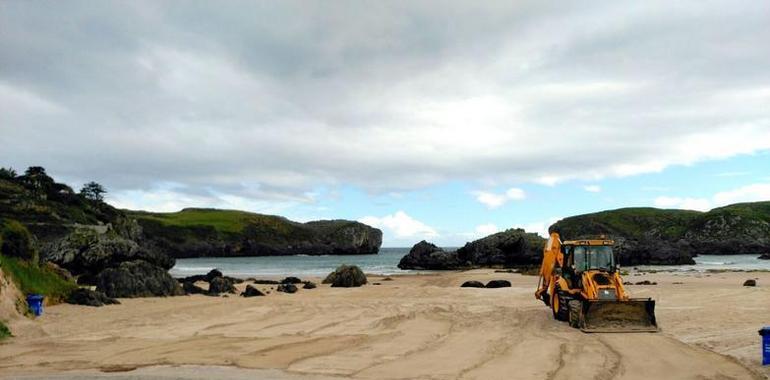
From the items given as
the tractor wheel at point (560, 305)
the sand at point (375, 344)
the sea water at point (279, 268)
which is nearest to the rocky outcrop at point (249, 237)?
the sea water at point (279, 268)

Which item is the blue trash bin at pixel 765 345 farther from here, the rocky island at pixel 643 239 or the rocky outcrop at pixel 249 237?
the rocky outcrop at pixel 249 237

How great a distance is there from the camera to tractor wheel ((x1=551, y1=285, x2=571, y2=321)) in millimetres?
18750

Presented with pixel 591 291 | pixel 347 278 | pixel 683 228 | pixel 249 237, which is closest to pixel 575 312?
pixel 591 291

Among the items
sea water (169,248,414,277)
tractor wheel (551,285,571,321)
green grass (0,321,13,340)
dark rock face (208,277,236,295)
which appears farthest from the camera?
sea water (169,248,414,277)

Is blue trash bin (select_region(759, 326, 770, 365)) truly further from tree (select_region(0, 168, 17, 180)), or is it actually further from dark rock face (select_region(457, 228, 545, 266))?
tree (select_region(0, 168, 17, 180))

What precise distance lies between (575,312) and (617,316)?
120cm

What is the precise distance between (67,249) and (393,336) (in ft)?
186

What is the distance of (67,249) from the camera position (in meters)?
61.6

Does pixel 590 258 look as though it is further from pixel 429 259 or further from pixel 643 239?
pixel 643 239

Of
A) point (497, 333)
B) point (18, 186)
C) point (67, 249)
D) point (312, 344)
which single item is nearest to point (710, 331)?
point (497, 333)

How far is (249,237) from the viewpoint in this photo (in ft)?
584

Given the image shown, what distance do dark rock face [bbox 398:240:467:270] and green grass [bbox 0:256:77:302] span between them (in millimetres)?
64984

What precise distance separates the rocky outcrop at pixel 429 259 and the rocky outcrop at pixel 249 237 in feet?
296

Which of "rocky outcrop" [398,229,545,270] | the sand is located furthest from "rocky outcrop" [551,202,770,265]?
the sand
